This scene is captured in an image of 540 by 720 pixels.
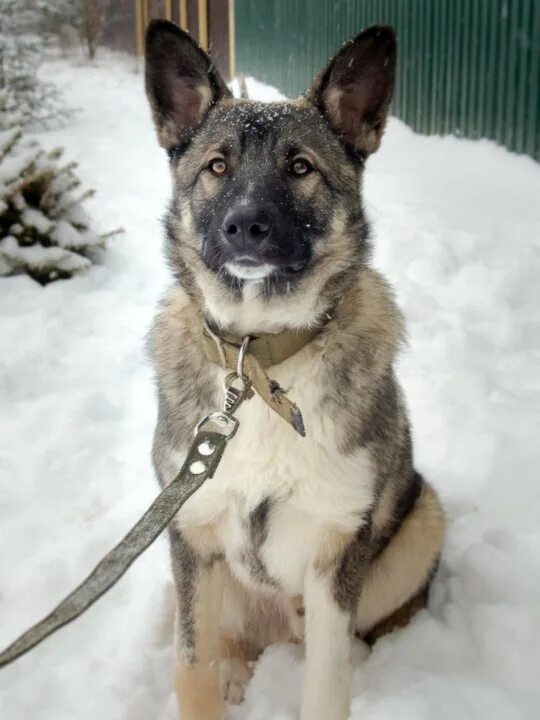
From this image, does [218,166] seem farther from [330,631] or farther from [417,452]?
[417,452]

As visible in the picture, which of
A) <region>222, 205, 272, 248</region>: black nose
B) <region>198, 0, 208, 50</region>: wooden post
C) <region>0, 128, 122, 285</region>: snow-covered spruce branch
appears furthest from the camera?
<region>198, 0, 208, 50</region>: wooden post

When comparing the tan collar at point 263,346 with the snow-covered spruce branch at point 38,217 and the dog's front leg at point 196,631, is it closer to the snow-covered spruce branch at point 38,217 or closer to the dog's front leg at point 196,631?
the dog's front leg at point 196,631

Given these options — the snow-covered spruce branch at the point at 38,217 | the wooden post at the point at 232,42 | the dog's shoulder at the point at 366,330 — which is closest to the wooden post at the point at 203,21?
the wooden post at the point at 232,42

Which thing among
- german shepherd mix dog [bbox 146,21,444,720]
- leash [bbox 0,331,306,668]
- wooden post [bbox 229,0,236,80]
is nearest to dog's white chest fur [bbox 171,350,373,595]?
german shepherd mix dog [bbox 146,21,444,720]

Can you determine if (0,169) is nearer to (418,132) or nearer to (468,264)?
(468,264)

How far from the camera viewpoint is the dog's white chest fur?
1.99 metres

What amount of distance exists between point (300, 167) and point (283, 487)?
1008mm

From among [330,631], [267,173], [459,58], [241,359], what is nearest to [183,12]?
[459,58]

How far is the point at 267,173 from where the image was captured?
2.11 metres

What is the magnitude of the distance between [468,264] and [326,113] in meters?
3.02

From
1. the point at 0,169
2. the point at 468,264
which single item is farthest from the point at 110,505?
the point at 0,169

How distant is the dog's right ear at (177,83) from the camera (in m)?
2.22

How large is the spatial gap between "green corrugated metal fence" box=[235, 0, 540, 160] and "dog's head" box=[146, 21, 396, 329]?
163 inches

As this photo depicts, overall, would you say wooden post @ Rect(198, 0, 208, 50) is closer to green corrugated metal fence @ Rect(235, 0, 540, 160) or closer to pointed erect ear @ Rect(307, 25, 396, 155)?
green corrugated metal fence @ Rect(235, 0, 540, 160)
